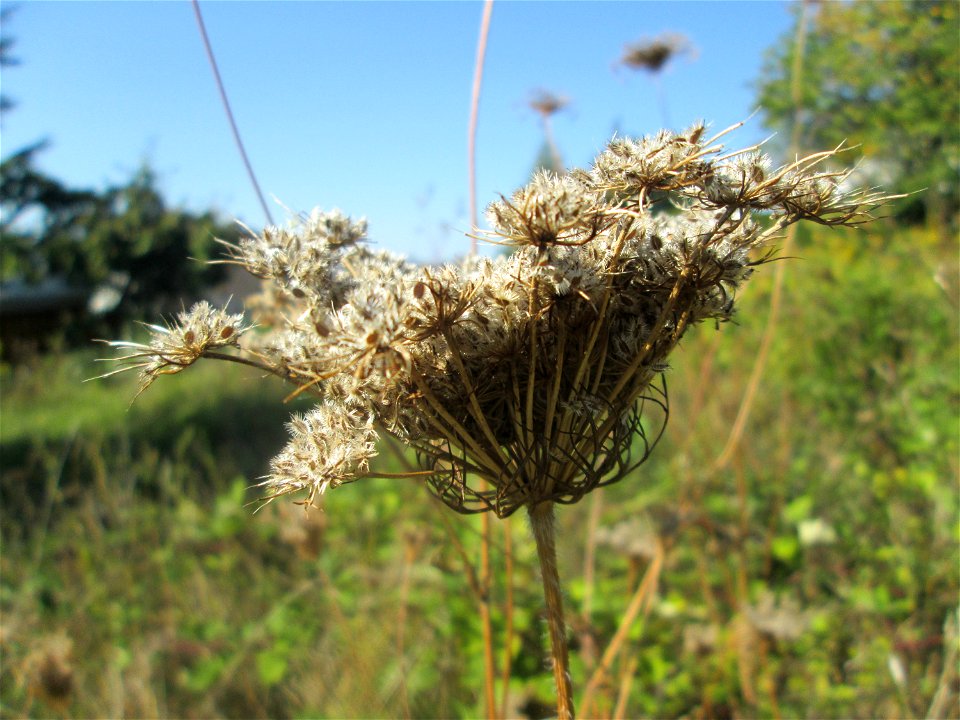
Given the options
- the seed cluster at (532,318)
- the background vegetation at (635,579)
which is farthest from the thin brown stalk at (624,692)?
the seed cluster at (532,318)

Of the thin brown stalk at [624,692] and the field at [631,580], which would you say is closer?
the thin brown stalk at [624,692]

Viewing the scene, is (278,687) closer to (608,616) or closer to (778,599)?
(608,616)

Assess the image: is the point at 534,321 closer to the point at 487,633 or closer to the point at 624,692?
the point at 487,633

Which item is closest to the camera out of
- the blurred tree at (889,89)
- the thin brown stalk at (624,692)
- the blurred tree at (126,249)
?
the thin brown stalk at (624,692)

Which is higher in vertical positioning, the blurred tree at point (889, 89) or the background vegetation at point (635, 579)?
the blurred tree at point (889, 89)

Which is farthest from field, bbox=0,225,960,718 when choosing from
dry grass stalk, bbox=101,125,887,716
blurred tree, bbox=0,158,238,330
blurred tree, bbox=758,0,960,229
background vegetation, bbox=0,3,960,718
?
blurred tree, bbox=0,158,238,330

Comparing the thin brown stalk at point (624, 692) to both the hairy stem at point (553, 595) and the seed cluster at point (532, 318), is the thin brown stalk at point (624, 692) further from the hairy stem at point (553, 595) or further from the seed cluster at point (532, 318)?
the seed cluster at point (532, 318)
